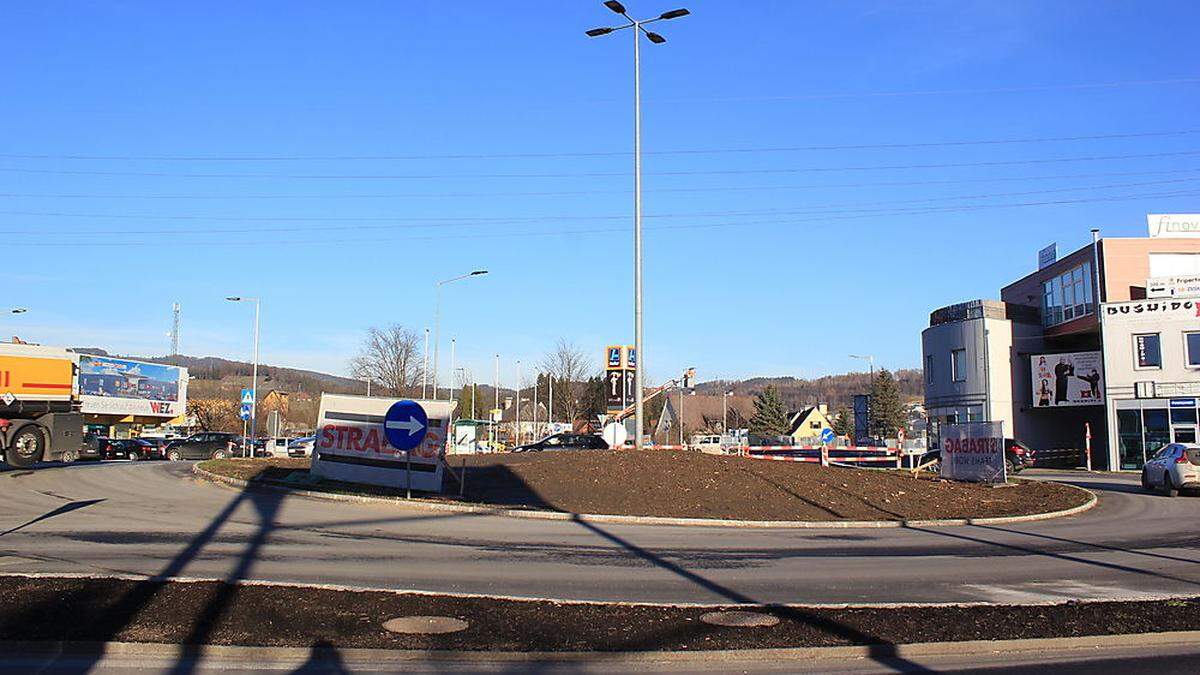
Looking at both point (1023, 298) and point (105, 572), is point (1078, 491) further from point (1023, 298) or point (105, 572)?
point (1023, 298)

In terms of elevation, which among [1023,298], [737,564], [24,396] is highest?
[1023,298]

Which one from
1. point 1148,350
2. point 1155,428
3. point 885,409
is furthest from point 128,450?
point 885,409

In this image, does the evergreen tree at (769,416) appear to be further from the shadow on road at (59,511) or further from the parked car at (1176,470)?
the shadow on road at (59,511)

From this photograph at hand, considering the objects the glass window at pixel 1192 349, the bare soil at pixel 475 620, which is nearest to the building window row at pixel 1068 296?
the glass window at pixel 1192 349

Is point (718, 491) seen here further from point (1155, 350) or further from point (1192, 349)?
point (1192, 349)

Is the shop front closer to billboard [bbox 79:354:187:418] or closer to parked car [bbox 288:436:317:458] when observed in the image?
parked car [bbox 288:436:317:458]

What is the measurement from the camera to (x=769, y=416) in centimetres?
11988

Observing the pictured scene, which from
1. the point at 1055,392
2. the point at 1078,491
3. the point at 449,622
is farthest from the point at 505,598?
the point at 1055,392

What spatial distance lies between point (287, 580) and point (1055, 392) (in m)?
50.0

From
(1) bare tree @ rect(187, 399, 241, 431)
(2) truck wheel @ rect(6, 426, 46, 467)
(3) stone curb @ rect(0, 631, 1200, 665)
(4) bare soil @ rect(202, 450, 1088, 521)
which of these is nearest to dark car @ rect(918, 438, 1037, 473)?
(4) bare soil @ rect(202, 450, 1088, 521)

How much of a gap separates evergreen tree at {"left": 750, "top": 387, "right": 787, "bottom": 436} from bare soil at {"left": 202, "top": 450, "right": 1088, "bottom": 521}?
9110 centimetres

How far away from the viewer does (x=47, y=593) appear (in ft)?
31.5

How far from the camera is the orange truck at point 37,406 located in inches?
1245

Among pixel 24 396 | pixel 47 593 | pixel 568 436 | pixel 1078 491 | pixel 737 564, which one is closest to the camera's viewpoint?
pixel 47 593
